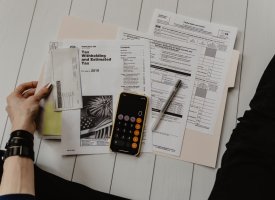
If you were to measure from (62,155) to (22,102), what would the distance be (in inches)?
6.1

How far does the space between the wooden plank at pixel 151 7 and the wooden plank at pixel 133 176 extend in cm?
34

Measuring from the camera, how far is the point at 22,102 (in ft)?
2.72

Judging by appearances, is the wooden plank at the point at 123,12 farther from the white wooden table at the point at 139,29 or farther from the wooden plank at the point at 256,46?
the wooden plank at the point at 256,46

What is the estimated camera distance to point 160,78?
0.86 metres

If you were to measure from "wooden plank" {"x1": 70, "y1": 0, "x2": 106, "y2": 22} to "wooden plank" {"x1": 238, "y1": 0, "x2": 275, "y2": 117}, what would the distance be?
1.22ft

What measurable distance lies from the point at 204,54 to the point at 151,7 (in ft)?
0.60

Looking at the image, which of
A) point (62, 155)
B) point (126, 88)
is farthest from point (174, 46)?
point (62, 155)

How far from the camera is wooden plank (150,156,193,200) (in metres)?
0.81

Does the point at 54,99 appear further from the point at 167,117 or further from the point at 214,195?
the point at 214,195

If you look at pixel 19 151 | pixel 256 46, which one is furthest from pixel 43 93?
pixel 256 46

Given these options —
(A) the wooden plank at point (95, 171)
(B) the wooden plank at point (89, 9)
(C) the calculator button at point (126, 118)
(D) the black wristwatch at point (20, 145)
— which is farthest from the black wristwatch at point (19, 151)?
(B) the wooden plank at point (89, 9)

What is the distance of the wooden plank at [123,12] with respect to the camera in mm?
899

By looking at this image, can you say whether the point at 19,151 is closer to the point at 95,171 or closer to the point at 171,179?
the point at 95,171

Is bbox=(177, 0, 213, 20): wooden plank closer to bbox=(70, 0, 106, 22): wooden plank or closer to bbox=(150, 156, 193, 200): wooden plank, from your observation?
bbox=(70, 0, 106, 22): wooden plank
